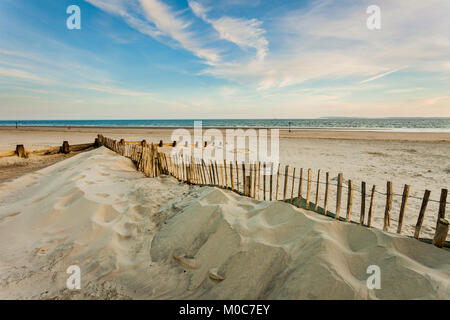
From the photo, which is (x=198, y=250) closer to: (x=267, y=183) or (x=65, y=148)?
(x=267, y=183)

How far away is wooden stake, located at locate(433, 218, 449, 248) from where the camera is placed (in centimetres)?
240

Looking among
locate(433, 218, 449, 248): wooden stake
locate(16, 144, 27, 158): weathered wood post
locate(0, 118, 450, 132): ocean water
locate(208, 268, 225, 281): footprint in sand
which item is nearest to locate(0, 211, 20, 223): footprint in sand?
locate(208, 268, 225, 281): footprint in sand

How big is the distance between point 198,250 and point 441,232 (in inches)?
111

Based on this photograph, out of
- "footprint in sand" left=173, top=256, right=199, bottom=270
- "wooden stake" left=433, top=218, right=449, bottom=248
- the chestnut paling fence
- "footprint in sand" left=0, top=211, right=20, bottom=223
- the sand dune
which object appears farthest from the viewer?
"footprint in sand" left=0, top=211, right=20, bottom=223

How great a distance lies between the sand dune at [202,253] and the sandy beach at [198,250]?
0.04 ft

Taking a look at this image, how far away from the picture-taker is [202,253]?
2.92m

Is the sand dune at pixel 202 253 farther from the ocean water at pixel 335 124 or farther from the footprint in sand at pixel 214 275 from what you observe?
the ocean water at pixel 335 124

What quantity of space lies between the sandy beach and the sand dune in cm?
1

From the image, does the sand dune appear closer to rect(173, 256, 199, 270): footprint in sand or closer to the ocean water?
rect(173, 256, 199, 270): footprint in sand

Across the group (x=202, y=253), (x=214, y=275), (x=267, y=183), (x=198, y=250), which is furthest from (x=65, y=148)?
(x=214, y=275)

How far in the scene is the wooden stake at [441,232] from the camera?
2.40 meters
